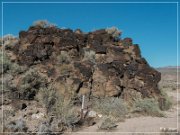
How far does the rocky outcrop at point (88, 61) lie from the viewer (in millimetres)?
18078

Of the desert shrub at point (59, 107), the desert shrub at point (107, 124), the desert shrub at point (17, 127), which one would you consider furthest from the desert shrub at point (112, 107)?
the desert shrub at point (17, 127)

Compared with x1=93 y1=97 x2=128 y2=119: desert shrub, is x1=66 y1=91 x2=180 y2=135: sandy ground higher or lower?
lower

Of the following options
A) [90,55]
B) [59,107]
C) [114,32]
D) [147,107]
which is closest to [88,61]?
[90,55]

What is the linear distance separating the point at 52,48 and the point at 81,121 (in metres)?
7.60

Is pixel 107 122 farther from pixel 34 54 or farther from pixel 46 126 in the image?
pixel 34 54

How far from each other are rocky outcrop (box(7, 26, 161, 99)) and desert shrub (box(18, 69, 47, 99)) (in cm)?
58

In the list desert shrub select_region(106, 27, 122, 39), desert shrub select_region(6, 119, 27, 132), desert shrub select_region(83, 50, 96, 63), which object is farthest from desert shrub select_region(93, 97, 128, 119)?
desert shrub select_region(106, 27, 122, 39)

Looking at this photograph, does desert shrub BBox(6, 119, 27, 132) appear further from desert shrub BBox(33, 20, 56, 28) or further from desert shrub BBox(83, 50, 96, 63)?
desert shrub BBox(33, 20, 56, 28)

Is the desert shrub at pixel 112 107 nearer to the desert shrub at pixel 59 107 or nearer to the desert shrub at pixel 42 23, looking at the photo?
the desert shrub at pixel 59 107

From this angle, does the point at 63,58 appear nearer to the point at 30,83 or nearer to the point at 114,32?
the point at 30,83

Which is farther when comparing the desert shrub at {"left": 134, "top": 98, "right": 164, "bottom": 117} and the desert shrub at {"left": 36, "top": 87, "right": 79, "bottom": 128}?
the desert shrub at {"left": 134, "top": 98, "right": 164, "bottom": 117}

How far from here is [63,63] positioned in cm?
1891

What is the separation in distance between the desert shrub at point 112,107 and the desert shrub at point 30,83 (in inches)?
133

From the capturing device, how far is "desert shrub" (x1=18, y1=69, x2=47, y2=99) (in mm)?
17219
